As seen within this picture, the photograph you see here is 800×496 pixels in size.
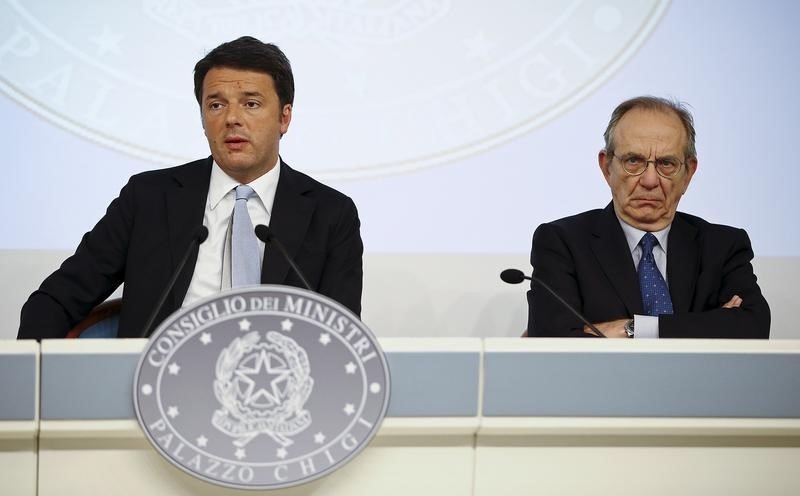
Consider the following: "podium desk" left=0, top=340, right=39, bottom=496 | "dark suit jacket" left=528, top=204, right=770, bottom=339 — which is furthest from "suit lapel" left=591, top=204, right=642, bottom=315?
"podium desk" left=0, top=340, right=39, bottom=496

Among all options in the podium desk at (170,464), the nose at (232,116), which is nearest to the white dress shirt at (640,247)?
the nose at (232,116)

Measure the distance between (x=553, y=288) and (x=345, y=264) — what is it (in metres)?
0.53

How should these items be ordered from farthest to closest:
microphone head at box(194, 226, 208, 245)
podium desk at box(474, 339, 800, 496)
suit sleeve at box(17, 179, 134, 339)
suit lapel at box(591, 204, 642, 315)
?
suit lapel at box(591, 204, 642, 315) < suit sleeve at box(17, 179, 134, 339) < microphone head at box(194, 226, 208, 245) < podium desk at box(474, 339, 800, 496)

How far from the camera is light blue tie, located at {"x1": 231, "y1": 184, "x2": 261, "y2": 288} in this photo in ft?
7.43

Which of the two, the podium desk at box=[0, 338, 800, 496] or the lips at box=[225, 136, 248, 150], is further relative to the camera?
the lips at box=[225, 136, 248, 150]

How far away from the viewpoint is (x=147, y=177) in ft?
8.13

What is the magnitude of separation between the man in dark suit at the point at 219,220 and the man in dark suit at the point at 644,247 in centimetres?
54

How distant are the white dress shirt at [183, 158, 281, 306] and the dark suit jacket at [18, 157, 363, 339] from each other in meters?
0.03

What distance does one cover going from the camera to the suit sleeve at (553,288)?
234 centimetres

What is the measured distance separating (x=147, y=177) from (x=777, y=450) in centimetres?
162

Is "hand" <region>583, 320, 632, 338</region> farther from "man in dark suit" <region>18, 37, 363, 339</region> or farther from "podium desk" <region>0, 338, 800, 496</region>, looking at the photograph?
"podium desk" <region>0, 338, 800, 496</region>

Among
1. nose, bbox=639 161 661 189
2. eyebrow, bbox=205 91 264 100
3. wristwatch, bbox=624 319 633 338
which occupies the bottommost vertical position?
wristwatch, bbox=624 319 633 338

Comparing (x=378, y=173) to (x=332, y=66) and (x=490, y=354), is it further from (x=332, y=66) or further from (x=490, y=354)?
(x=490, y=354)

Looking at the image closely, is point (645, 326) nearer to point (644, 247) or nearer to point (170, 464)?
point (644, 247)
